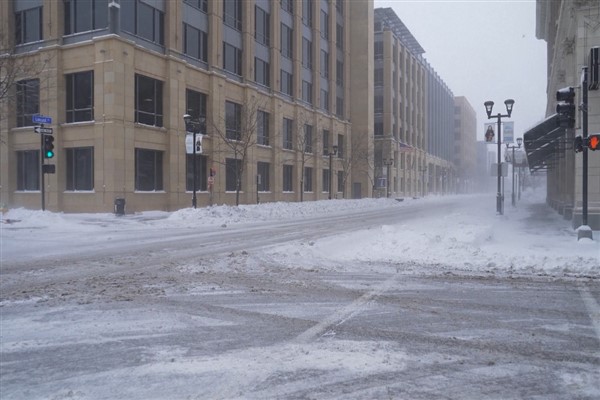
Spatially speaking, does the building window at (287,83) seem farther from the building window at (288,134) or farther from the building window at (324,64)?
the building window at (324,64)

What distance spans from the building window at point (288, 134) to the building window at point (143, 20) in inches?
689

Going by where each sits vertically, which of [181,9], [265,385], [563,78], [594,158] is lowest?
[265,385]

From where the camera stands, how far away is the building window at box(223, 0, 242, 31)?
3886 centimetres

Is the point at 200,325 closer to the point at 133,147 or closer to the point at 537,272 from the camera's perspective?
the point at 537,272

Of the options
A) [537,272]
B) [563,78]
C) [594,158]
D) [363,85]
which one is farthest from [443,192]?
[537,272]

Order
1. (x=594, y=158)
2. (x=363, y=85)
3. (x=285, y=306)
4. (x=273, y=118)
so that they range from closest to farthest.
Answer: (x=285, y=306), (x=594, y=158), (x=273, y=118), (x=363, y=85)

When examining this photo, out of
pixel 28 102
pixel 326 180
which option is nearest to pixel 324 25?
pixel 326 180

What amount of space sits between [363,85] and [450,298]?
61509 mm

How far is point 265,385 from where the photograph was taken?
410 cm

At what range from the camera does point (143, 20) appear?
101 ft

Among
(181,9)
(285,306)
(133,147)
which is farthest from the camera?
(181,9)

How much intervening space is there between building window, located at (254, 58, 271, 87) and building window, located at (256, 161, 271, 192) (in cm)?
738

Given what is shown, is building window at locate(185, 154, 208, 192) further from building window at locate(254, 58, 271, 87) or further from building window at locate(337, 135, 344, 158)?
building window at locate(337, 135, 344, 158)

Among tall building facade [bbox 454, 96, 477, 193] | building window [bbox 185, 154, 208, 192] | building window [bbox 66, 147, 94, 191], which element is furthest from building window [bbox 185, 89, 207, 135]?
tall building facade [bbox 454, 96, 477, 193]
